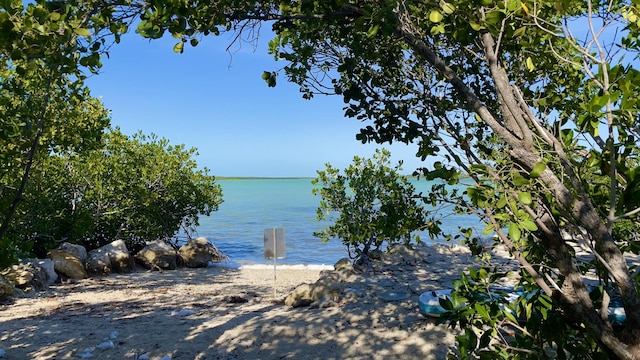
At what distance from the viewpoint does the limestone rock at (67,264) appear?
12.7 m

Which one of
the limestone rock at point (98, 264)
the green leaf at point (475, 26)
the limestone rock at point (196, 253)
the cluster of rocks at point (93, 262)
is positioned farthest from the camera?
the limestone rock at point (196, 253)

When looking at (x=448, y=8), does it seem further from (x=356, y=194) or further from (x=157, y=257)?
(x=157, y=257)

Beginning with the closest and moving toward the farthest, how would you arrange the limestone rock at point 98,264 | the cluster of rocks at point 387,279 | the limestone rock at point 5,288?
the cluster of rocks at point 387,279 → the limestone rock at point 5,288 → the limestone rock at point 98,264

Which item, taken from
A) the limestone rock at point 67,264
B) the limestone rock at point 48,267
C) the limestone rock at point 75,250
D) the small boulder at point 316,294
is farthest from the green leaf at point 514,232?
the limestone rock at point 75,250

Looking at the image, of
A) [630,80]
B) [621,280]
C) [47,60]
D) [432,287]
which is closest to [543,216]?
[621,280]

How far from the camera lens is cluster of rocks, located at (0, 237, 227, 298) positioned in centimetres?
1049

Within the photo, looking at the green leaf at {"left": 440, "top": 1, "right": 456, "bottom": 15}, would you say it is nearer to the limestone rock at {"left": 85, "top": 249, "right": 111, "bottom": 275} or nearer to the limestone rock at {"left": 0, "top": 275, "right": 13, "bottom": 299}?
the limestone rock at {"left": 0, "top": 275, "right": 13, "bottom": 299}

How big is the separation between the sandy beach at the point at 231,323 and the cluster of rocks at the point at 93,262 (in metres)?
0.54

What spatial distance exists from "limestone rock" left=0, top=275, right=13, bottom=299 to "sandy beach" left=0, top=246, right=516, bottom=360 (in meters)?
0.24

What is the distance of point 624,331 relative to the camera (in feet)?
7.25

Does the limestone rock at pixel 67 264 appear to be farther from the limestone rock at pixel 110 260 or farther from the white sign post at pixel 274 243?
the white sign post at pixel 274 243

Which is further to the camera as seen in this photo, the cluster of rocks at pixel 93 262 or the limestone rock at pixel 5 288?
the cluster of rocks at pixel 93 262

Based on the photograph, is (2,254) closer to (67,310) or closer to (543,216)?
(543,216)

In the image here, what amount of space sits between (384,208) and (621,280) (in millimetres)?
1650
